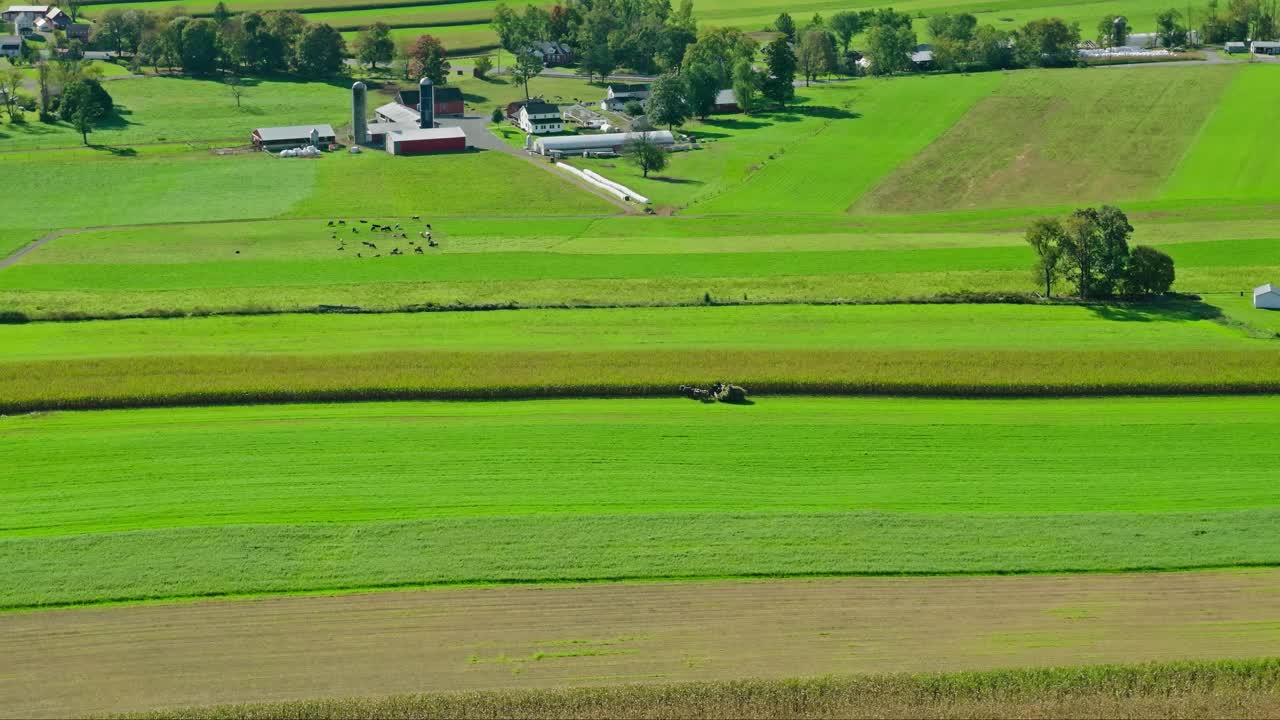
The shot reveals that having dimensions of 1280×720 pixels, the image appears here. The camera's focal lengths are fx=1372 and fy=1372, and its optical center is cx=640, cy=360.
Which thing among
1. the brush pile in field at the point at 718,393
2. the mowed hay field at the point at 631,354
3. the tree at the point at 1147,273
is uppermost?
the tree at the point at 1147,273

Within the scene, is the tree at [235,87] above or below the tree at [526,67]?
below

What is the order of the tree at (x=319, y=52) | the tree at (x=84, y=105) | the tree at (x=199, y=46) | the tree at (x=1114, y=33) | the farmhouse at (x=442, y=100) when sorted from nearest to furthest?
the tree at (x=84, y=105), the farmhouse at (x=442, y=100), the tree at (x=199, y=46), the tree at (x=319, y=52), the tree at (x=1114, y=33)

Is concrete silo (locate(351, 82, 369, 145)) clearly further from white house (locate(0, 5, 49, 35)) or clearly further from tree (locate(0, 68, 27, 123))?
white house (locate(0, 5, 49, 35))

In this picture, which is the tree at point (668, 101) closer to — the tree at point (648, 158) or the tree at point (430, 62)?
the tree at point (648, 158)

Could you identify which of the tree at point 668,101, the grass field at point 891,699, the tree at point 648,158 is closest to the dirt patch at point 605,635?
the grass field at point 891,699

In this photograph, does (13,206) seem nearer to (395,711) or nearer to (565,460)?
(565,460)

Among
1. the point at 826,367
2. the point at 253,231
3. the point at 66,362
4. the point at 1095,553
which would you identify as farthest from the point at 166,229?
the point at 1095,553
